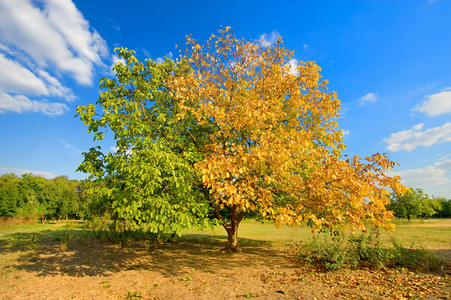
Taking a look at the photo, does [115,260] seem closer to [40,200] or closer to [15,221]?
[15,221]

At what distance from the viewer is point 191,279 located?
307 inches

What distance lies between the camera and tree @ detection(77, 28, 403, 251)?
6066 millimetres

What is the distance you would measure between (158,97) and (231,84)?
3319 millimetres

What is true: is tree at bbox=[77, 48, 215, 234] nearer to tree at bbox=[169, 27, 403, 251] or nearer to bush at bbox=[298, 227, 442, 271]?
tree at bbox=[169, 27, 403, 251]

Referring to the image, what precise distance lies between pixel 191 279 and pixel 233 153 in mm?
4851

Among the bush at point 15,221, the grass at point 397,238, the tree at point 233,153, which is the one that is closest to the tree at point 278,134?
the tree at point 233,153

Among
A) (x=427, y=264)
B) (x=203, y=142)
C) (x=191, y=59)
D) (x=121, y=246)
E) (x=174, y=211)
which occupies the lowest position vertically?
(x=121, y=246)

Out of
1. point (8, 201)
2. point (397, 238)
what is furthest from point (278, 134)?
point (8, 201)

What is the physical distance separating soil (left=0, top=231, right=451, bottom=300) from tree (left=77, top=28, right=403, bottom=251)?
6.25ft

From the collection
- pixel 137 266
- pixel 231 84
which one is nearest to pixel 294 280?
pixel 137 266

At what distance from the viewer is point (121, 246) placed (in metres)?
14.2

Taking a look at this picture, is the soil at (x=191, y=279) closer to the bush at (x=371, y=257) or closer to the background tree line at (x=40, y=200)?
the bush at (x=371, y=257)

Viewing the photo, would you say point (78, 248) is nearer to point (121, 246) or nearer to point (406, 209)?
point (121, 246)

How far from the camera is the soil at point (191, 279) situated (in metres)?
6.32
